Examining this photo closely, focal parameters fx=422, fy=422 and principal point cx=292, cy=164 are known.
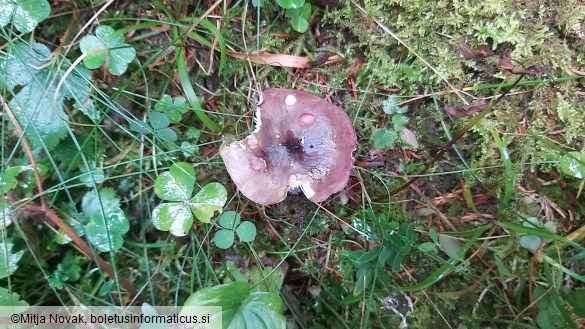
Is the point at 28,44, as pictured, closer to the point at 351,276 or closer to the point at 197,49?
the point at 197,49

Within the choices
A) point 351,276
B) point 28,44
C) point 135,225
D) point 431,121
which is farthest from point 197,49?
point 351,276

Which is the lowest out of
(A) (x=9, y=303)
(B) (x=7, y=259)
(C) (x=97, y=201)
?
(A) (x=9, y=303)

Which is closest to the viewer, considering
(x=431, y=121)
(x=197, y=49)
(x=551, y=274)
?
(x=551, y=274)

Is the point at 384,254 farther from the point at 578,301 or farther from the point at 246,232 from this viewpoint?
the point at 578,301

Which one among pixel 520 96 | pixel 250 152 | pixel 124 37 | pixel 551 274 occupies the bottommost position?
pixel 551 274

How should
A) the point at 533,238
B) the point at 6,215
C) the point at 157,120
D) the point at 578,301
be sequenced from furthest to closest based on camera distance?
the point at 157,120, the point at 6,215, the point at 533,238, the point at 578,301

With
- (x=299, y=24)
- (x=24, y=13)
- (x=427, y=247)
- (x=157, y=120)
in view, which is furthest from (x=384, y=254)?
(x=24, y=13)

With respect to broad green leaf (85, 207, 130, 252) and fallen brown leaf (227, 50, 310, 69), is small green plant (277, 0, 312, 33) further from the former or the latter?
broad green leaf (85, 207, 130, 252)
